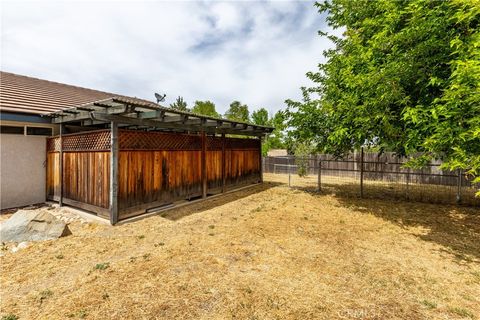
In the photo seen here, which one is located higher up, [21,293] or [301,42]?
[301,42]

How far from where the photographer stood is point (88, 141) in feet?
19.7

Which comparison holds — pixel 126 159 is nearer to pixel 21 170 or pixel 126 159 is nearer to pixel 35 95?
pixel 21 170

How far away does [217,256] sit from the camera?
12.5 ft

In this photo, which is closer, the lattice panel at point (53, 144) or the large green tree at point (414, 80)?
the large green tree at point (414, 80)

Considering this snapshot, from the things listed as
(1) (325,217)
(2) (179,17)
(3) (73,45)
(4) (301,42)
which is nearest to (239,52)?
(4) (301,42)

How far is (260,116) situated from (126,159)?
33183mm

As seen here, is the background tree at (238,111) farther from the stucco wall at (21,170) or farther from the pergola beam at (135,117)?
the stucco wall at (21,170)

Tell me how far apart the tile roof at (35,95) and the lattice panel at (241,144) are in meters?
6.16

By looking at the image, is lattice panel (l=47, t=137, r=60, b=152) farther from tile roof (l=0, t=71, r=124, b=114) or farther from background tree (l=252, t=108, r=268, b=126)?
background tree (l=252, t=108, r=268, b=126)

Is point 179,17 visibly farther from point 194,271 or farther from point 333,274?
point 333,274

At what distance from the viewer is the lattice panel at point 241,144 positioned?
976 cm

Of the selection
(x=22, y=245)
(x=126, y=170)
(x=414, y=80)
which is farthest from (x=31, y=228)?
(x=414, y=80)

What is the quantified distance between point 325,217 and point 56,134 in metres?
9.00

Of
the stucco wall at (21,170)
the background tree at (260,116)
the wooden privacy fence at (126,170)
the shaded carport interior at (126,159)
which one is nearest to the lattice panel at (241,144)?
the shaded carport interior at (126,159)
